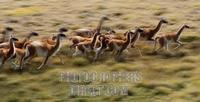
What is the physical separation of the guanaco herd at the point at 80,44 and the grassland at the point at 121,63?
17.6 inches

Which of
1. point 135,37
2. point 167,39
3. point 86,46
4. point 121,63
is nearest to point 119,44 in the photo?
point 121,63

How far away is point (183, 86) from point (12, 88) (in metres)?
7.81

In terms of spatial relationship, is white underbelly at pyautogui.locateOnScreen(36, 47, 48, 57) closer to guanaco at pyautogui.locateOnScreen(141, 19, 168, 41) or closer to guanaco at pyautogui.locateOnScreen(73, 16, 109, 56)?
guanaco at pyautogui.locateOnScreen(73, 16, 109, 56)

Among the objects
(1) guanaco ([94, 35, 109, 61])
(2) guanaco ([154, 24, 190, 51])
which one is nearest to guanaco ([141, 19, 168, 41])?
(2) guanaco ([154, 24, 190, 51])

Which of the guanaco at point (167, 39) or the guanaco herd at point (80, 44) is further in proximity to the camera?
the guanaco at point (167, 39)

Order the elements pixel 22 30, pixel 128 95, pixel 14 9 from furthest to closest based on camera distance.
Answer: pixel 14 9
pixel 22 30
pixel 128 95

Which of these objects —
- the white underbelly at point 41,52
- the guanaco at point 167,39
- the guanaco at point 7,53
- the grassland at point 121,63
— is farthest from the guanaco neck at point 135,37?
the guanaco at point 7,53

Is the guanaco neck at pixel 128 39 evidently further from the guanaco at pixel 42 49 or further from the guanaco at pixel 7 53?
the guanaco at pixel 7 53

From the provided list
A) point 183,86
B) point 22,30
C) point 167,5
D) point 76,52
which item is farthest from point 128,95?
point 167,5

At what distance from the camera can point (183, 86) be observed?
2853 cm

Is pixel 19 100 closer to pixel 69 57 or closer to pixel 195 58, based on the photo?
pixel 69 57

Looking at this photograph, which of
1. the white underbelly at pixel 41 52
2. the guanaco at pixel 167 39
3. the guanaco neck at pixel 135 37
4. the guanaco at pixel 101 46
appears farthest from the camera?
the guanaco at pixel 167 39

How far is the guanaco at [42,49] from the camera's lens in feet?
99.0

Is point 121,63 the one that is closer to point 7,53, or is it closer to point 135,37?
point 135,37
